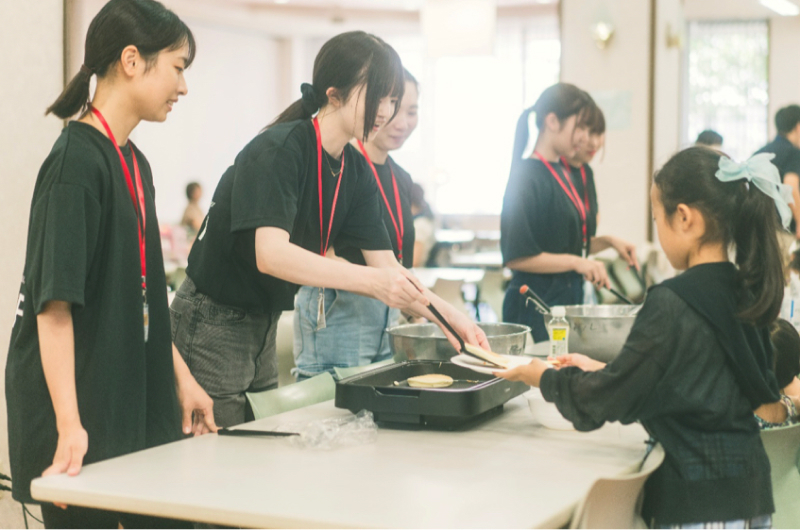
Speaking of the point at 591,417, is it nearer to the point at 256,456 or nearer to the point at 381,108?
the point at 256,456

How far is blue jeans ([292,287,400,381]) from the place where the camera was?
234cm

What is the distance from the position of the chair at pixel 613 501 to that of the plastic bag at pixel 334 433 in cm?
48

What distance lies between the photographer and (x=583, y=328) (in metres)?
2.14

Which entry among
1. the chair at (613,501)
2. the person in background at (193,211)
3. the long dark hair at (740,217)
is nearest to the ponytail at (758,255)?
the long dark hair at (740,217)

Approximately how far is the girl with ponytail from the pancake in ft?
1.72

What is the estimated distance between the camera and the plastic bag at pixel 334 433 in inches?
60.7

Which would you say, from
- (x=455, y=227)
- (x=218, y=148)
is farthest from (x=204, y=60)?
(x=455, y=227)

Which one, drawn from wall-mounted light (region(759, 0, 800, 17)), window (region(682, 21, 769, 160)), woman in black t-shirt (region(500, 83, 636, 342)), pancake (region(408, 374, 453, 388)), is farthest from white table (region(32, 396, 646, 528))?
window (region(682, 21, 769, 160))

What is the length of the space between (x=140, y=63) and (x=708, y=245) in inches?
43.7

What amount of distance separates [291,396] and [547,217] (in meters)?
1.26

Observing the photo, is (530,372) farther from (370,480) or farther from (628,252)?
(628,252)

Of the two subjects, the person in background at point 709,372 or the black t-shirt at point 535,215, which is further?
the black t-shirt at point 535,215

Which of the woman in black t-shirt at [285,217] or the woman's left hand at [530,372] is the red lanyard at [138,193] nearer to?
the woman in black t-shirt at [285,217]

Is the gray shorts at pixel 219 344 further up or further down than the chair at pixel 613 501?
further up
